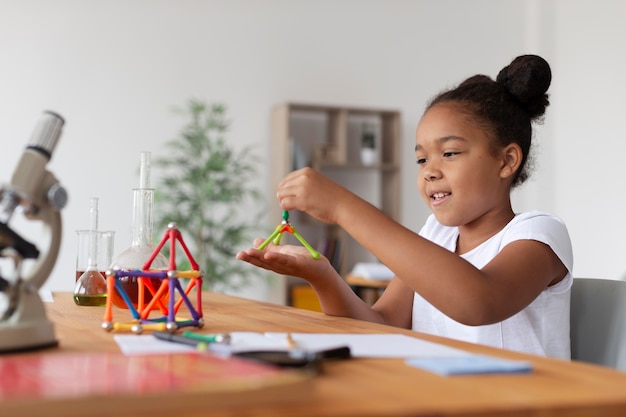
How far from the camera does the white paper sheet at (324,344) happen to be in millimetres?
887

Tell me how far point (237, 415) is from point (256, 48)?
5152 millimetres

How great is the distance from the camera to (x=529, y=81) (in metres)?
1.73

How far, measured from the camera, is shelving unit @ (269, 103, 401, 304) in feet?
17.9

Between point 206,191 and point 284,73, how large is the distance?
1.15 metres

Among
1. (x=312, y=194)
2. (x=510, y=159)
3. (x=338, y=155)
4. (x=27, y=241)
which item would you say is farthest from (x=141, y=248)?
(x=338, y=155)

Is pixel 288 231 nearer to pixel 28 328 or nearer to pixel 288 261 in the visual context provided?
pixel 288 261

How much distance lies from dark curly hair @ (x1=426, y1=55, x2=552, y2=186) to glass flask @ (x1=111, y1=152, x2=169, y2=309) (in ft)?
2.12

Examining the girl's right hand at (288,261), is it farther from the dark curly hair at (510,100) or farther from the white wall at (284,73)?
the white wall at (284,73)

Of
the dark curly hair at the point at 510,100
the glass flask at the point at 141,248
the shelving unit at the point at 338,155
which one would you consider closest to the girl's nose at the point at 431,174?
the dark curly hair at the point at 510,100

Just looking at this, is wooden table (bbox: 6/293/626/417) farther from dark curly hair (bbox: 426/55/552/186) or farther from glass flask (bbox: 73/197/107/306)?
dark curly hair (bbox: 426/55/552/186)

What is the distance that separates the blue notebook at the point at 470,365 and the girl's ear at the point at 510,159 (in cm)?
96

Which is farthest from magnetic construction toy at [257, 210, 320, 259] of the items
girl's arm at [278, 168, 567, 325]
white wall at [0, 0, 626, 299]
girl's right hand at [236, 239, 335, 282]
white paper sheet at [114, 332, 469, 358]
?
white wall at [0, 0, 626, 299]

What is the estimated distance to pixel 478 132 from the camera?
5.59 feet

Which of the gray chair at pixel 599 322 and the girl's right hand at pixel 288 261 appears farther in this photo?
the gray chair at pixel 599 322
